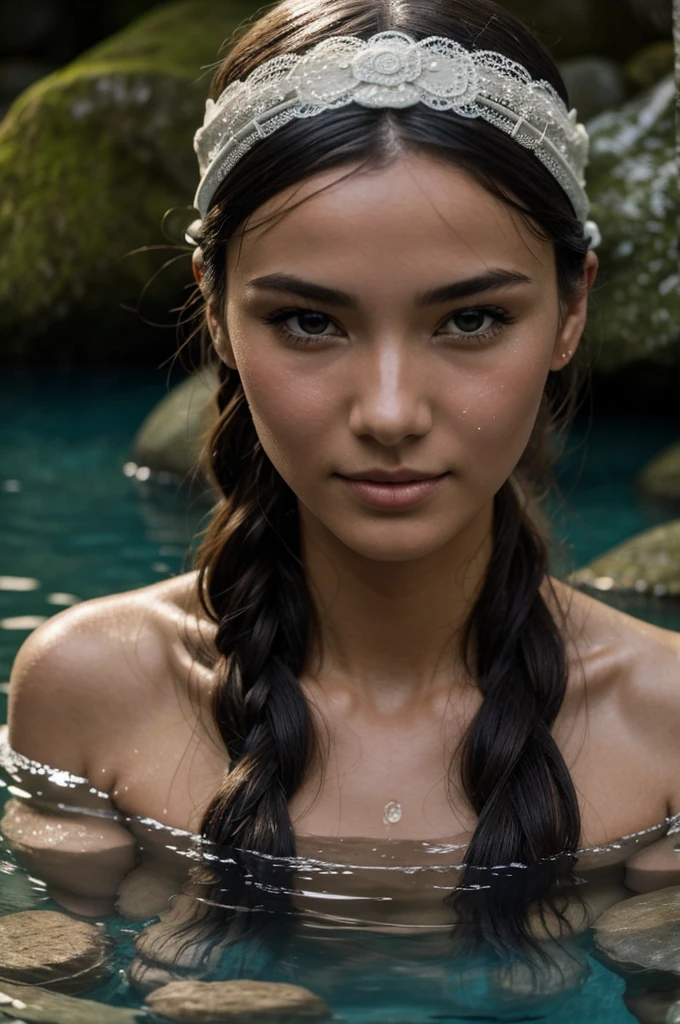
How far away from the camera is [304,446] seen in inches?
115

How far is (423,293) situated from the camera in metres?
2.75

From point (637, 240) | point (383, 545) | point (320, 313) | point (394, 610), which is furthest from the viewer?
point (637, 240)

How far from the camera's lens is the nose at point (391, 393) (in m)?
2.74

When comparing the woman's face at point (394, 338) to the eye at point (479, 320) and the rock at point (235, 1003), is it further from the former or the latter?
the rock at point (235, 1003)

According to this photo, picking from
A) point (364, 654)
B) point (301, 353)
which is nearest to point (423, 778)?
point (364, 654)

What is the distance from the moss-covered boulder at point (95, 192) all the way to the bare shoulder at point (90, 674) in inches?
252

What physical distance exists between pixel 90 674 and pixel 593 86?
7100mm

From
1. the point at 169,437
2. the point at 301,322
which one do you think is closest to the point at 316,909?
the point at 301,322

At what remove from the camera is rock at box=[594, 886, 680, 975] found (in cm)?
300

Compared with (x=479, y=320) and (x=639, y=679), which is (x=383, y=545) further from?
(x=639, y=679)

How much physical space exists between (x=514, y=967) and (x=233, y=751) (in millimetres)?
777

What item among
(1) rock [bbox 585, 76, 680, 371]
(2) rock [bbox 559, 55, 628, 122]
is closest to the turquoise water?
(1) rock [bbox 585, 76, 680, 371]

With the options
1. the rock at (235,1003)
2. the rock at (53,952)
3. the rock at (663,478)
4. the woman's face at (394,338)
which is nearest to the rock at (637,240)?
the rock at (663,478)

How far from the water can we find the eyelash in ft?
3.76
